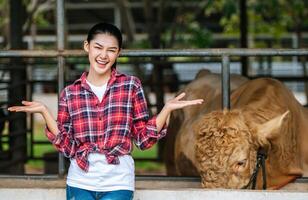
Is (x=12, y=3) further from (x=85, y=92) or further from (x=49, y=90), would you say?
(x=49, y=90)

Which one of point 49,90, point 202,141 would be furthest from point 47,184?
point 49,90

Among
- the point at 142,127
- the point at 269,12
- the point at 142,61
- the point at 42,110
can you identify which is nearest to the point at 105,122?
the point at 142,127

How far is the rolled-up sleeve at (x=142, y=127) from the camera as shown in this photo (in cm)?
386

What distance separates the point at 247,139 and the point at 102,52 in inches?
54.1

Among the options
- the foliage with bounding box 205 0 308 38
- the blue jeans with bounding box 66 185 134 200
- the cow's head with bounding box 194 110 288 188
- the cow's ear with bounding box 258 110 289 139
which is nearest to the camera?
the blue jeans with bounding box 66 185 134 200

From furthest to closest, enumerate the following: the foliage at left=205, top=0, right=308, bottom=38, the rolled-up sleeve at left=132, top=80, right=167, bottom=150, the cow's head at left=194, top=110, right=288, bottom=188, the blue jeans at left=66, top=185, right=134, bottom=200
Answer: the foliage at left=205, top=0, right=308, bottom=38 → the cow's head at left=194, top=110, right=288, bottom=188 → the rolled-up sleeve at left=132, top=80, right=167, bottom=150 → the blue jeans at left=66, top=185, right=134, bottom=200

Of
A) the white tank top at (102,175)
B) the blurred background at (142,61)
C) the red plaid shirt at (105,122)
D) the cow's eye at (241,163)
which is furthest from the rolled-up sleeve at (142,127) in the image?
the blurred background at (142,61)

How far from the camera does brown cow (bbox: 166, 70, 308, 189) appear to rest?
4633mm

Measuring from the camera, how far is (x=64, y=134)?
12.7 ft

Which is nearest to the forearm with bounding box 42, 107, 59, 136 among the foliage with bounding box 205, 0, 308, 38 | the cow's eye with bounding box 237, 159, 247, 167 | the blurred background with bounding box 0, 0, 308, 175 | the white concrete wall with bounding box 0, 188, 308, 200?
the white concrete wall with bounding box 0, 188, 308, 200

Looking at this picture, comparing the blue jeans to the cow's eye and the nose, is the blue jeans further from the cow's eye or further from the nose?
the cow's eye

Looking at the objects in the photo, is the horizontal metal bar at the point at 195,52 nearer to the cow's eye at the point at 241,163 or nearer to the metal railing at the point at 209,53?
the metal railing at the point at 209,53

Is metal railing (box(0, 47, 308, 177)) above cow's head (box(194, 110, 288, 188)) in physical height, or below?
above

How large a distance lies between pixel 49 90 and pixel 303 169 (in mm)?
15752
